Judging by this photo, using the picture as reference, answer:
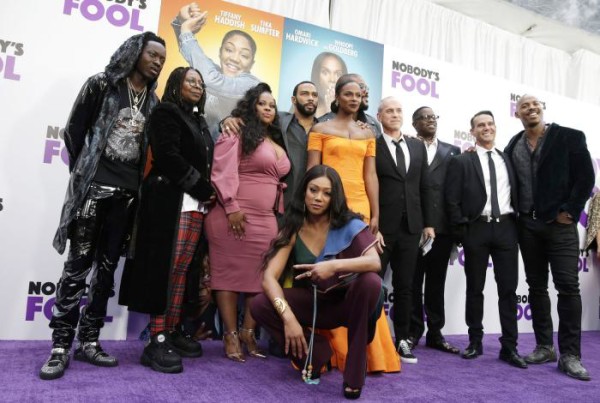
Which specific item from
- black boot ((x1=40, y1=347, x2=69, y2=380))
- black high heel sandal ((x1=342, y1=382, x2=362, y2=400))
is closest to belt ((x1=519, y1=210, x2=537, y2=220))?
black high heel sandal ((x1=342, y1=382, x2=362, y2=400))

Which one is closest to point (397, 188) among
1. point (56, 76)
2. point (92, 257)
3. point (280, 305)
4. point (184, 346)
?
point (280, 305)

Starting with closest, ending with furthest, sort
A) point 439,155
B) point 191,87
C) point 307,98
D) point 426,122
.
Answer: point 191,87, point 307,98, point 439,155, point 426,122

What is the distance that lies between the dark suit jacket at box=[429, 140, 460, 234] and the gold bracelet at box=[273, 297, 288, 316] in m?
1.59

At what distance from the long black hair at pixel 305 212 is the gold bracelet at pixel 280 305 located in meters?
0.23

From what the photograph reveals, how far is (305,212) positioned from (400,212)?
0.94 metres

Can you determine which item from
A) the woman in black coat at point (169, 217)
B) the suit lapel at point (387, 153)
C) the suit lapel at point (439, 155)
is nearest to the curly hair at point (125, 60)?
the woman in black coat at point (169, 217)

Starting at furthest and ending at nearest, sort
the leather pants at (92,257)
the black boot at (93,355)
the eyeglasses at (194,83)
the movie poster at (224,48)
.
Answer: the movie poster at (224,48) → the eyeglasses at (194,83) → the black boot at (93,355) → the leather pants at (92,257)

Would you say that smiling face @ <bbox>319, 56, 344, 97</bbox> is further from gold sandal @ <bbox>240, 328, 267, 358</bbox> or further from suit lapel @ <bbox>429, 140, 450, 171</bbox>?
gold sandal @ <bbox>240, 328, 267, 358</bbox>

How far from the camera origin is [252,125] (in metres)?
2.98

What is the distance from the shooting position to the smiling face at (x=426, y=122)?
3.80m

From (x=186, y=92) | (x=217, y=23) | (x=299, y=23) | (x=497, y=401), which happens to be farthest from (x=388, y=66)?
(x=497, y=401)

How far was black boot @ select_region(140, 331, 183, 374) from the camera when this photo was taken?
94.5 inches

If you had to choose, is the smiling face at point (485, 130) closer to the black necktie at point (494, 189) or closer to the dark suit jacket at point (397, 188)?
the black necktie at point (494, 189)

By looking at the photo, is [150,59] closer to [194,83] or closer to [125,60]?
[125,60]
